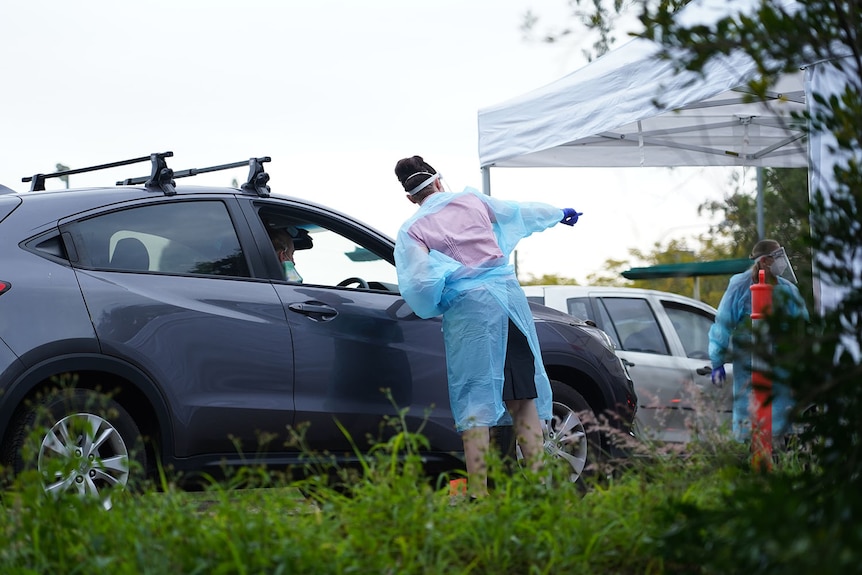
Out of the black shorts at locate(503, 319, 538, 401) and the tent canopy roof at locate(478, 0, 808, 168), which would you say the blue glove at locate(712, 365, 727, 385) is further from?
the black shorts at locate(503, 319, 538, 401)

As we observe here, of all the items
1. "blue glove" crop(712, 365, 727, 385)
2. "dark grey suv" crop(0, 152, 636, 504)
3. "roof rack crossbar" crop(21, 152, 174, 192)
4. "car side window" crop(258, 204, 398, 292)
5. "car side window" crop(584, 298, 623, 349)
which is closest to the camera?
"dark grey suv" crop(0, 152, 636, 504)

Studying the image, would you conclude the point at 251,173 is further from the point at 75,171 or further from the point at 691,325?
the point at 691,325

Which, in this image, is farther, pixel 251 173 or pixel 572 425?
pixel 572 425

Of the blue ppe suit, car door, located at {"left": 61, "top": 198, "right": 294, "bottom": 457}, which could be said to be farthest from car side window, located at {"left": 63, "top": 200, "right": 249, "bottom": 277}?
the blue ppe suit

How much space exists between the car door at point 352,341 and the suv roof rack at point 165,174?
12cm

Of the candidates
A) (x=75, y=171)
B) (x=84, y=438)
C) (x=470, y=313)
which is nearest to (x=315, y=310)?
(x=470, y=313)

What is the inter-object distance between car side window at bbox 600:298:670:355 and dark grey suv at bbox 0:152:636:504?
299 centimetres

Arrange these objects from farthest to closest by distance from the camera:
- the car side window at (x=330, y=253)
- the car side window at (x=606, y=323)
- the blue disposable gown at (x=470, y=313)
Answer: the car side window at (x=606, y=323), the car side window at (x=330, y=253), the blue disposable gown at (x=470, y=313)

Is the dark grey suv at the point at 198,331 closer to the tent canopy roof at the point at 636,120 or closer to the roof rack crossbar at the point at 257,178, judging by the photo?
the roof rack crossbar at the point at 257,178

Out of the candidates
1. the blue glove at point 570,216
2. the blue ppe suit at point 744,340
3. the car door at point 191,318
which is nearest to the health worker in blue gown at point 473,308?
the blue glove at point 570,216

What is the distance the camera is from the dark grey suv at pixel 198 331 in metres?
4.52

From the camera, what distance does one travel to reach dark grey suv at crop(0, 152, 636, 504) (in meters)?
4.52

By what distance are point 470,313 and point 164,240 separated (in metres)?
1.40

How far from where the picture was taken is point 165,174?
5246 millimetres
